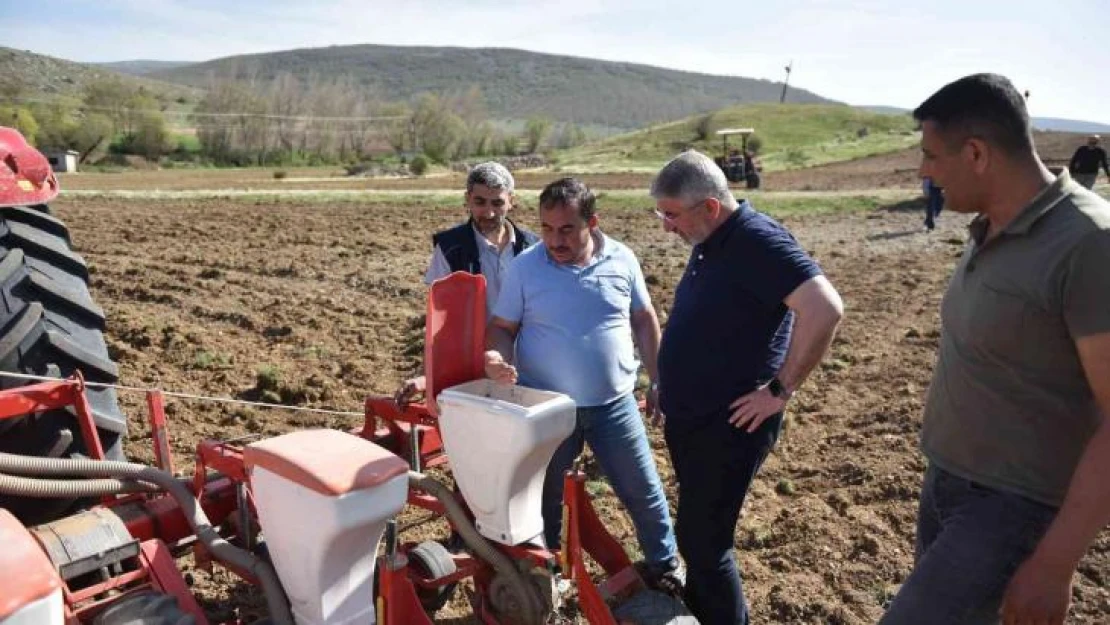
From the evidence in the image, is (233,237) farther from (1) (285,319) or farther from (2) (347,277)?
(1) (285,319)

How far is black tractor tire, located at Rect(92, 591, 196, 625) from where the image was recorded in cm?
198

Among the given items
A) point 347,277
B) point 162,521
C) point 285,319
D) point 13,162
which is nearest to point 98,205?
point 347,277

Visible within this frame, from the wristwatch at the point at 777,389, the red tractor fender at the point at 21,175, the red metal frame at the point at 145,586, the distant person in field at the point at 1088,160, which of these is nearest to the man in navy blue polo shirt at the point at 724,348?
the wristwatch at the point at 777,389

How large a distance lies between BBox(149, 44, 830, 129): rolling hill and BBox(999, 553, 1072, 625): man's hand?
141 m

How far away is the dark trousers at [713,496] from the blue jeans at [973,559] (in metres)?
0.65

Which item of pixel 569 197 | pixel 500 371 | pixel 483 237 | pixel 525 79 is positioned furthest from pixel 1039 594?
pixel 525 79

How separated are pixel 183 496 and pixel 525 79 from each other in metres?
172

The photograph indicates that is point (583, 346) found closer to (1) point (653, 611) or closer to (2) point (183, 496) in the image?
(1) point (653, 611)

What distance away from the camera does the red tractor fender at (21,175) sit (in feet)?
9.82

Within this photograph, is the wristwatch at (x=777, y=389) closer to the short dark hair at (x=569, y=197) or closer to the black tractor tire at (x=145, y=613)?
the short dark hair at (x=569, y=197)

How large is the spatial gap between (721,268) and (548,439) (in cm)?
72

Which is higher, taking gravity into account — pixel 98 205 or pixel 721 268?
pixel 721 268

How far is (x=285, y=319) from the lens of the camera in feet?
24.0

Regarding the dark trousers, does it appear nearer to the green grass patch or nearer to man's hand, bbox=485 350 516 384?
man's hand, bbox=485 350 516 384
